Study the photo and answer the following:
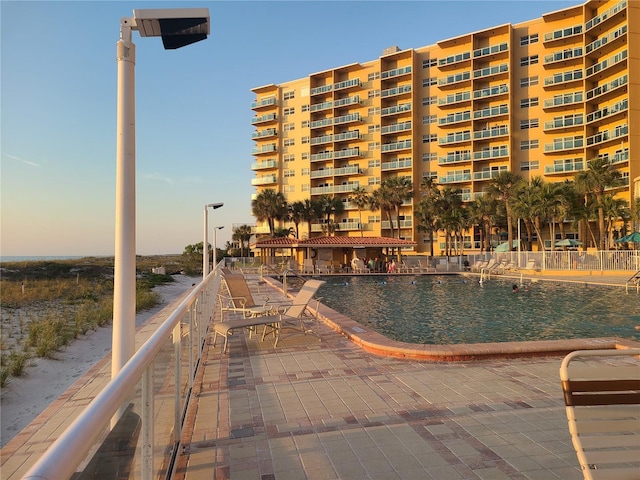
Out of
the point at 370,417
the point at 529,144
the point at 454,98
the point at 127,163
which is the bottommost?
the point at 370,417

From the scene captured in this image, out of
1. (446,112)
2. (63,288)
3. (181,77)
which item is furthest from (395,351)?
(446,112)

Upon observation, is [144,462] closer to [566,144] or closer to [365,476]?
[365,476]

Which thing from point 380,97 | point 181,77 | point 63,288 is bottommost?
point 63,288

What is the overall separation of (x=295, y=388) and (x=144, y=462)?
2.82 m

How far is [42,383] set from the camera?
7.26 meters

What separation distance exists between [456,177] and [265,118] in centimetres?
2951

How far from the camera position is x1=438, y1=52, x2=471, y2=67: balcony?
51.5 meters

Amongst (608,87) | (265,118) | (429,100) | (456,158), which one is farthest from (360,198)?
(608,87)

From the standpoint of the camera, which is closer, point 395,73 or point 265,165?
point 395,73

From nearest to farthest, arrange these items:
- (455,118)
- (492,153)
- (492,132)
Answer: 1. (492,153)
2. (492,132)
3. (455,118)

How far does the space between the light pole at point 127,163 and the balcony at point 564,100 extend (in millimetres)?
51436

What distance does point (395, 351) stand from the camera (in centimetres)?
602

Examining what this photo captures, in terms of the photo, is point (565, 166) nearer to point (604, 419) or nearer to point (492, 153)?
point (492, 153)

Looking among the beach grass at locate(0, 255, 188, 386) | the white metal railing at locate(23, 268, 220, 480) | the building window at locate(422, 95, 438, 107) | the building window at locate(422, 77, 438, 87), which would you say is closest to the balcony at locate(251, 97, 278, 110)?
the building window at locate(422, 77, 438, 87)
